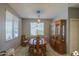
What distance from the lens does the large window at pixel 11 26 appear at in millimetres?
2416

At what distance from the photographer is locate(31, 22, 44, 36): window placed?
7.98 feet

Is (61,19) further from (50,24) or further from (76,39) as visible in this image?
(76,39)

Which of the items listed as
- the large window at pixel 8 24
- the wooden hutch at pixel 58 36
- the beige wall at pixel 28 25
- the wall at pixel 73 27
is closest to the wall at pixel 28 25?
the beige wall at pixel 28 25

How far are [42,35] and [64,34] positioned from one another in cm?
63

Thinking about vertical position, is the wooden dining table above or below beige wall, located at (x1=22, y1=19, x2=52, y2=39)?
below

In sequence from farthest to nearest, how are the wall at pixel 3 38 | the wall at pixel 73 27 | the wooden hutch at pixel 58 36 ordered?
the wooden hutch at pixel 58 36 < the wall at pixel 73 27 < the wall at pixel 3 38

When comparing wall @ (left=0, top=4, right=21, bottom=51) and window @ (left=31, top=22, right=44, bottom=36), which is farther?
window @ (left=31, top=22, right=44, bottom=36)

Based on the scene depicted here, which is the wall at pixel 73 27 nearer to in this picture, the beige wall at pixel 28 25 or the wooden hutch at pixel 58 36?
the wooden hutch at pixel 58 36

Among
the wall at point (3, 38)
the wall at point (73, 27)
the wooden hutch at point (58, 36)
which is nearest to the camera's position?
the wall at point (3, 38)

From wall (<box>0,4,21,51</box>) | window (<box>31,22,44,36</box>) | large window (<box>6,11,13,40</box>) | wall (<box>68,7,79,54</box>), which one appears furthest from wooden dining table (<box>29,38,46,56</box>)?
wall (<box>68,7,79,54</box>)

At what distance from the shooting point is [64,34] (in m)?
2.62

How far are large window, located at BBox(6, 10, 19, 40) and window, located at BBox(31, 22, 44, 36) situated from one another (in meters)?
0.42

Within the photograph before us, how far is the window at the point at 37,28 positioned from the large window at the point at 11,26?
0.42 meters

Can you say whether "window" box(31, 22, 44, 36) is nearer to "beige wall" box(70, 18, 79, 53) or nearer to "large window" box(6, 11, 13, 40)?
"large window" box(6, 11, 13, 40)
